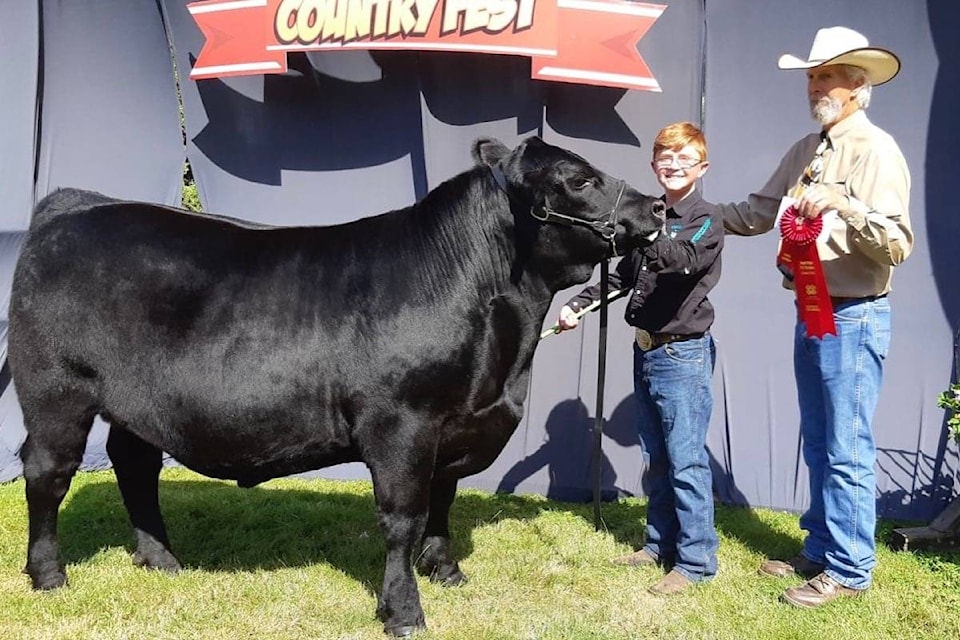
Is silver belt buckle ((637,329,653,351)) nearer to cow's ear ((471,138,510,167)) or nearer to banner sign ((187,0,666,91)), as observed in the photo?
cow's ear ((471,138,510,167))

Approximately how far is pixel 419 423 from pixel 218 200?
3.26m

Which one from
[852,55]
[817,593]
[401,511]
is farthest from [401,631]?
[852,55]

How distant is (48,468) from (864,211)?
3478 millimetres

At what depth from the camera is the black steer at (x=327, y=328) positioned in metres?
3.06

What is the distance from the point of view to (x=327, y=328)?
3105 mm

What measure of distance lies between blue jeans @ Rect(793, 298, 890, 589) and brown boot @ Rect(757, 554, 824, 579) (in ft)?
1.04

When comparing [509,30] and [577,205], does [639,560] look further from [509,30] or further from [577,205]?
[509,30]

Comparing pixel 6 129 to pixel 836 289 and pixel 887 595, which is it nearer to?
pixel 836 289

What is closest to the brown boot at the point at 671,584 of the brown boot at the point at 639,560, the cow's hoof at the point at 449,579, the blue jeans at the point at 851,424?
the brown boot at the point at 639,560

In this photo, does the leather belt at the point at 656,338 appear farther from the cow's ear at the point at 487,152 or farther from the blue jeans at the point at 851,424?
the cow's ear at the point at 487,152

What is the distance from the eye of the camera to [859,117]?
321cm

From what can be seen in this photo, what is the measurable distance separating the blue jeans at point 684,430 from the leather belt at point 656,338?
0.07ft

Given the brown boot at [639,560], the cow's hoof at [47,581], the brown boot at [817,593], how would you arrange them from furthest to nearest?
the brown boot at [639,560] < the cow's hoof at [47,581] < the brown boot at [817,593]

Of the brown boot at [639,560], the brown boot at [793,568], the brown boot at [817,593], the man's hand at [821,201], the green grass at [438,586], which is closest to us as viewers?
the man's hand at [821,201]
